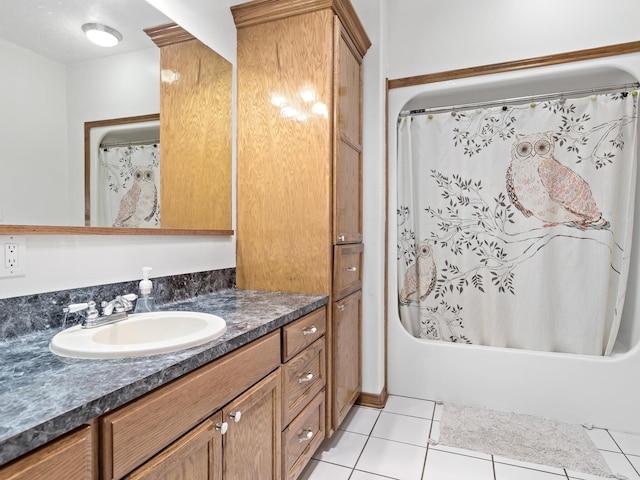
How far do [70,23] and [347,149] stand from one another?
1279 millimetres

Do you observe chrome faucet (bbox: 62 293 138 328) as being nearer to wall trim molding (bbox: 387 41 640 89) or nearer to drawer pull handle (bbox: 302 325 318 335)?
drawer pull handle (bbox: 302 325 318 335)

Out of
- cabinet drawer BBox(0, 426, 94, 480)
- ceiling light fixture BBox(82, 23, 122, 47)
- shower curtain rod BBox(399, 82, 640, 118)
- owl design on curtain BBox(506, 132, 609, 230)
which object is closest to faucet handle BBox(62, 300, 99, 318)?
cabinet drawer BBox(0, 426, 94, 480)

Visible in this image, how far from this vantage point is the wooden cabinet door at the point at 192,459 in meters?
0.77

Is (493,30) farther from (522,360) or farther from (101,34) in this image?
(101,34)

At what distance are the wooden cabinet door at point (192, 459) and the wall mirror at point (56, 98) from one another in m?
0.75

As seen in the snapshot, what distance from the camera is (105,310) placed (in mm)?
1154

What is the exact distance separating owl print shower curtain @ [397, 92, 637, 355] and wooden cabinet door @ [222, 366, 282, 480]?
58.2 inches

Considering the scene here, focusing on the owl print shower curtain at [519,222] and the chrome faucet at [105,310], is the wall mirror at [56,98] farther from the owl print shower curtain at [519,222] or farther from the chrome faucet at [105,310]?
the owl print shower curtain at [519,222]

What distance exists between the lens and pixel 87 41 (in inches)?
49.1

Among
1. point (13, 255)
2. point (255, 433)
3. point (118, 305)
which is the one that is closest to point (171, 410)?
point (255, 433)

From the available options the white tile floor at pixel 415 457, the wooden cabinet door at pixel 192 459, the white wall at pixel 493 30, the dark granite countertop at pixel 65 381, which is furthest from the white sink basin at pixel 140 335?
the white wall at pixel 493 30

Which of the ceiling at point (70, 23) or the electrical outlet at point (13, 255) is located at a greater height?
the ceiling at point (70, 23)

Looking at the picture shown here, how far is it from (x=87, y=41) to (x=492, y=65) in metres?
2.19

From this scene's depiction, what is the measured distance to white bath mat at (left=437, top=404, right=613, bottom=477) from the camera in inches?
69.3
